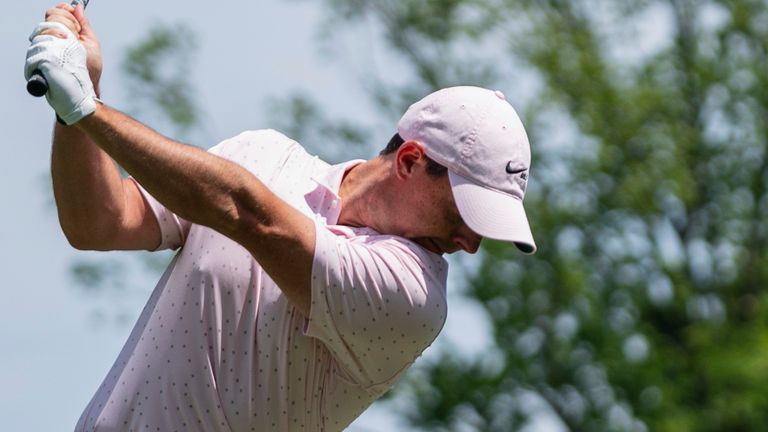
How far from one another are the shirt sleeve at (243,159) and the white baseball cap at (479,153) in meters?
0.31

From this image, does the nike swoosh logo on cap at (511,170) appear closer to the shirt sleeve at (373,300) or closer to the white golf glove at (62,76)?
the shirt sleeve at (373,300)

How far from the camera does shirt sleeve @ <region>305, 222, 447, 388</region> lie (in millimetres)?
3959

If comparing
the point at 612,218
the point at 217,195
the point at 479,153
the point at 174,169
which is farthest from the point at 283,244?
the point at 612,218

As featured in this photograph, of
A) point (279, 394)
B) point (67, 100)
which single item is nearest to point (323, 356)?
point (279, 394)

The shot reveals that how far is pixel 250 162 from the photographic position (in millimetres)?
4211

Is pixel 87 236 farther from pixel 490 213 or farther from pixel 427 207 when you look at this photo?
pixel 490 213

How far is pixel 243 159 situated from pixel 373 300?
1.61ft

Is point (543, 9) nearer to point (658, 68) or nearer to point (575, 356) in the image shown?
point (658, 68)

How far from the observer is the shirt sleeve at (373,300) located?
3.96 metres

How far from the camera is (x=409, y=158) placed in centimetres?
415

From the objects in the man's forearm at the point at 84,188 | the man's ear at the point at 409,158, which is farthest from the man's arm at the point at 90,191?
the man's ear at the point at 409,158

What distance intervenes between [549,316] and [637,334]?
102 centimetres

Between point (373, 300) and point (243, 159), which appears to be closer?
point (373, 300)

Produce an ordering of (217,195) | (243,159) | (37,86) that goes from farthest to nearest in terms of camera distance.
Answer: (243,159), (217,195), (37,86)
